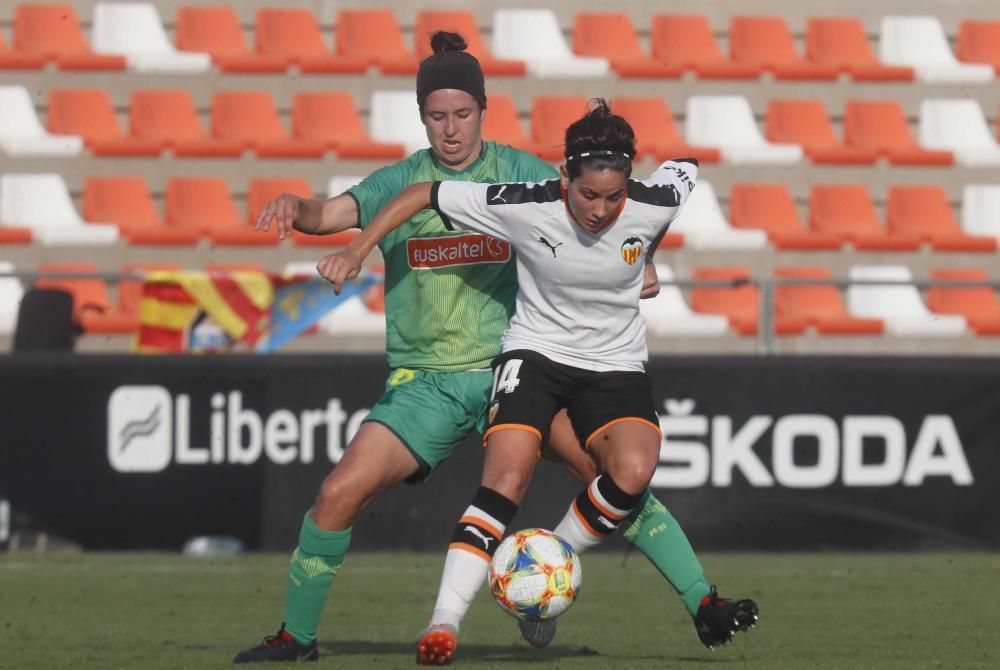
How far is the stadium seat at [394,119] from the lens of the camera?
1468cm

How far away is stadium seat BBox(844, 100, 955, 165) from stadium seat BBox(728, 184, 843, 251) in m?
0.94

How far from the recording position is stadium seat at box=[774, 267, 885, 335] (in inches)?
538

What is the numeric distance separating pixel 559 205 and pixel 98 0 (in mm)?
10405

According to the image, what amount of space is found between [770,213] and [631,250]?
904cm

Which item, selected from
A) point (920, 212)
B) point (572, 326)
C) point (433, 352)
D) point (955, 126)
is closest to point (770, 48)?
point (955, 126)

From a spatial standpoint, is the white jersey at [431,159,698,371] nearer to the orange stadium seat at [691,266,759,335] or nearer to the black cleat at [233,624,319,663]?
the black cleat at [233,624,319,663]

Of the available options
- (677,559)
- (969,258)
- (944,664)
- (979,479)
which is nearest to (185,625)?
(677,559)

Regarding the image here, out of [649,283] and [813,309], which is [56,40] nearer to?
[813,309]

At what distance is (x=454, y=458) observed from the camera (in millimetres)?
10461

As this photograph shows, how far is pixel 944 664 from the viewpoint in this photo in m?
5.94

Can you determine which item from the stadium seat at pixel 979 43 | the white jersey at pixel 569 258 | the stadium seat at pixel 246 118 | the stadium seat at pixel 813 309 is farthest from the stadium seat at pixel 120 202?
the white jersey at pixel 569 258

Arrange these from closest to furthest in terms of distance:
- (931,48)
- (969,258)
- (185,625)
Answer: (185,625), (969,258), (931,48)

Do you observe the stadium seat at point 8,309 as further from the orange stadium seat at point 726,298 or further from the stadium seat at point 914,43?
the stadium seat at point 914,43

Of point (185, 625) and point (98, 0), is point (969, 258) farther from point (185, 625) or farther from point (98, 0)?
point (185, 625)
